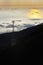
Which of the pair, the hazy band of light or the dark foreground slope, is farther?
the hazy band of light

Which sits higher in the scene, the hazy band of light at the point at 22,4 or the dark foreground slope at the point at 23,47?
the hazy band of light at the point at 22,4

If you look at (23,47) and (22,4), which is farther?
(22,4)

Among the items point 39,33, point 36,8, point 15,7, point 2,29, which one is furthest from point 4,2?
point 39,33

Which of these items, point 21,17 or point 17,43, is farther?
point 21,17

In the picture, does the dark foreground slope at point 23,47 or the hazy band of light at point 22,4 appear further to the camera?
the hazy band of light at point 22,4

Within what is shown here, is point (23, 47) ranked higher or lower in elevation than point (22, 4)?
lower

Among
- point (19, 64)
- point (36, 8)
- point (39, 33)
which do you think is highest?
point (36, 8)

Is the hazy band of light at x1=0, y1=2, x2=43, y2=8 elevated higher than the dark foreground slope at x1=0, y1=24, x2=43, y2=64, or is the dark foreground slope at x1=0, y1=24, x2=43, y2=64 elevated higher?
the hazy band of light at x1=0, y1=2, x2=43, y2=8

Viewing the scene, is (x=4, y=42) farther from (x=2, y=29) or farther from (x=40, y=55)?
(x=2, y=29)
